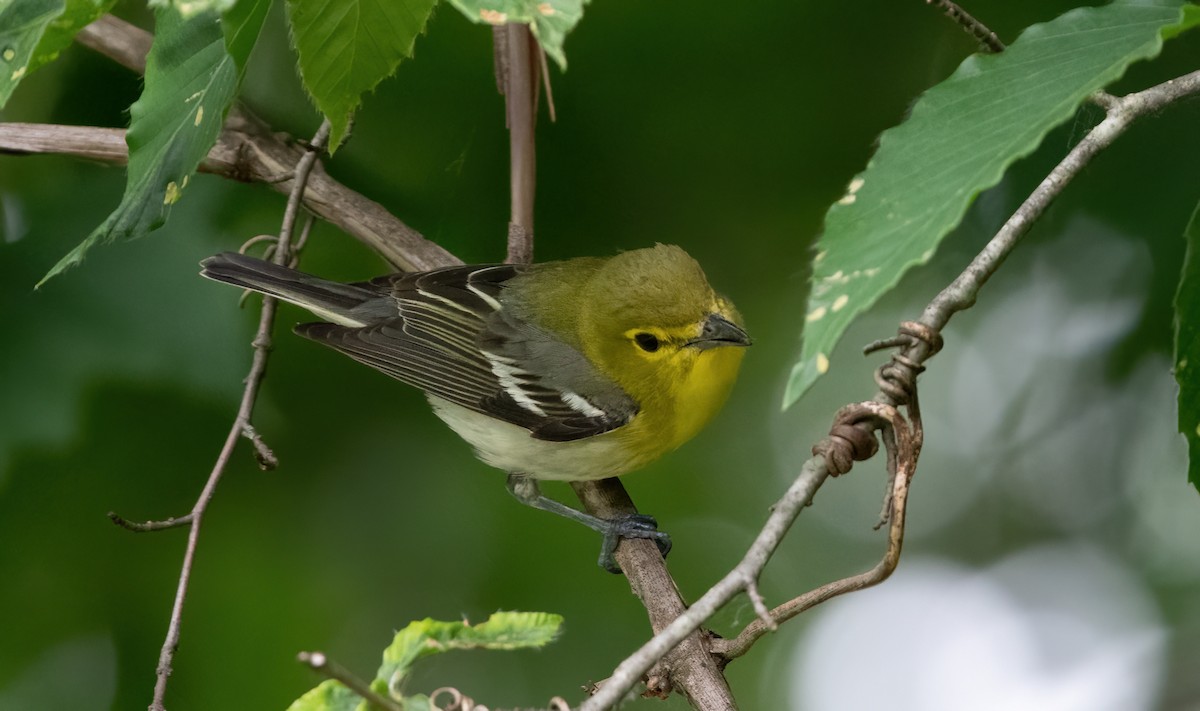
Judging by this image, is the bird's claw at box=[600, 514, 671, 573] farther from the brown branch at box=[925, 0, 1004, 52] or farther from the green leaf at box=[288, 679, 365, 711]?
the green leaf at box=[288, 679, 365, 711]

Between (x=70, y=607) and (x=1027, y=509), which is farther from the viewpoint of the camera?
(x=1027, y=509)

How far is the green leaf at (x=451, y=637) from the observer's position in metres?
0.99

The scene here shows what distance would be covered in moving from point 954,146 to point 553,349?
181 cm

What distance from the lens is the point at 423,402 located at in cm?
291

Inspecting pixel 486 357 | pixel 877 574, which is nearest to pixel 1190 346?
pixel 877 574

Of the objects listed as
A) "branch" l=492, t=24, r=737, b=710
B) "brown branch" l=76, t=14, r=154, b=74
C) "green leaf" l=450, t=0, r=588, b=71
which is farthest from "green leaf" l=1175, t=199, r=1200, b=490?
"brown branch" l=76, t=14, r=154, b=74

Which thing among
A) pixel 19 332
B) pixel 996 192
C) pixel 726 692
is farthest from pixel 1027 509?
pixel 19 332

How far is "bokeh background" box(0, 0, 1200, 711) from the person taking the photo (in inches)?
100

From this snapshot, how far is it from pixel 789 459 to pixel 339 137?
189cm

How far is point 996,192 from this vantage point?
9.11 ft

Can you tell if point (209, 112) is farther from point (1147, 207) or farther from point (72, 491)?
point (1147, 207)

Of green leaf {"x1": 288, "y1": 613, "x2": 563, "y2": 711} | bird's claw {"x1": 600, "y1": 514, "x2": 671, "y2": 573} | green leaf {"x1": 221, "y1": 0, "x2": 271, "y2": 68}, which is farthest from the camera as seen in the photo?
bird's claw {"x1": 600, "y1": 514, "x2": 671, "y2": 573}

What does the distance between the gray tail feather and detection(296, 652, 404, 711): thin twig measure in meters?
1.57

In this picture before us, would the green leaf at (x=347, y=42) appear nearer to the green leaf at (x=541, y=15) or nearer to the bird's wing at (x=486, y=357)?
the green leaf at (x=541, y=15)
